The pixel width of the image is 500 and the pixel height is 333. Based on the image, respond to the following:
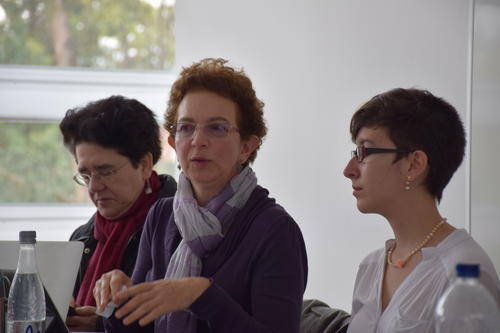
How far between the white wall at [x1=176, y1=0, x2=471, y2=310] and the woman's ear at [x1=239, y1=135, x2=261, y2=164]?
1.69 m

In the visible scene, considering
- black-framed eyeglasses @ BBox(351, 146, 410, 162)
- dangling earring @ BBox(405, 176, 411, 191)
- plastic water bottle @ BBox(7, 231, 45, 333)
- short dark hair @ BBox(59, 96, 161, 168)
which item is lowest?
plastic water bottle @ BBox(7, 231, 45, 333)

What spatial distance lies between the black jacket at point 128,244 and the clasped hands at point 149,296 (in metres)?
0.88

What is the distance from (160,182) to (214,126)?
78 centimetres

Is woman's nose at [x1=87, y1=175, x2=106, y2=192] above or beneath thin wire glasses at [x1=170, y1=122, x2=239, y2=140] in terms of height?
beneath

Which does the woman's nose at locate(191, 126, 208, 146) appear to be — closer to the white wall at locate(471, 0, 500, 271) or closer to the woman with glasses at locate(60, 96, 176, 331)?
the woman with glasses at locate(60, 96, 176, 331)

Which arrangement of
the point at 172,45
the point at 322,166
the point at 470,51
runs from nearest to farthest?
the point at 470,51, the point at 322,166, the point at 172,45

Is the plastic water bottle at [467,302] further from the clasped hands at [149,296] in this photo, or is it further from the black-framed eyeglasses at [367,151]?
the black-framed eyeglasses at [367,151]

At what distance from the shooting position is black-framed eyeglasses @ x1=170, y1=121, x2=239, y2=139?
2.01 m

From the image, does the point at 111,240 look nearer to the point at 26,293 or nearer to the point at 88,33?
the point at 26,293

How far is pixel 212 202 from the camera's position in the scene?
6.73ft

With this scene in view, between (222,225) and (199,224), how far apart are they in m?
0.07

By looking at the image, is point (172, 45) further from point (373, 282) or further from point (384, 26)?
point (373, 282)

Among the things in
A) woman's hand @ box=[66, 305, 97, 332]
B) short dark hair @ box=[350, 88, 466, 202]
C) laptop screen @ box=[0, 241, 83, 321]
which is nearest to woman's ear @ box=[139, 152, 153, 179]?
woman's hand @ box=[66, 305, 97, 332]

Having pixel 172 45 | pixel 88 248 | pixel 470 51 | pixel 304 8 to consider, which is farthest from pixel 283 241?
pixel 172 45
